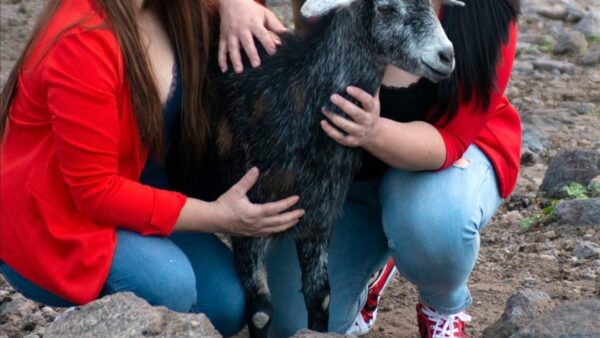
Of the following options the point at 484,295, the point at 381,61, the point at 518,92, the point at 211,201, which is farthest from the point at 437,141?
the point at 518,92

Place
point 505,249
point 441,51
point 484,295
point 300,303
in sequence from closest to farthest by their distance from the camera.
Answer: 1. point 441,51
2. point 300,303
3. point 484,295
4. point 505,249

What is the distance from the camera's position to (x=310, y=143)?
12.2ft

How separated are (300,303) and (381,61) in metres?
1.06

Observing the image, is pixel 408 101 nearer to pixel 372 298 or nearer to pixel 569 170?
pixel 372 298

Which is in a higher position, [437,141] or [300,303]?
[437,141]

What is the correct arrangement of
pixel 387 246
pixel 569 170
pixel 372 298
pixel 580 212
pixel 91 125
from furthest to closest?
pixel 569 170 < pixel 580 212 < pixel 372 298 < pixel 387 246 < pixel 91 125

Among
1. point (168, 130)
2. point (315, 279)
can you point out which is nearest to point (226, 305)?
point (315, 279)

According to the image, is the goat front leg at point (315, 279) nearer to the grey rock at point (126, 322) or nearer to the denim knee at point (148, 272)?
the denim knee at point (148, 272)

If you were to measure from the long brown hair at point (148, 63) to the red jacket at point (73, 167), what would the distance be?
30mm

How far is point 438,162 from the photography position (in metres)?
3.91

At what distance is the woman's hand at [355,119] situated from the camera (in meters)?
3.63

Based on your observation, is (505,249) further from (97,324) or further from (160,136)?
(97,324)

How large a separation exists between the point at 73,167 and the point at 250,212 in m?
0.52

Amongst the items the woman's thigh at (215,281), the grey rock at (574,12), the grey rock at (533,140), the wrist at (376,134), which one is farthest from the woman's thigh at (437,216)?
the grey rock at (574,12)
